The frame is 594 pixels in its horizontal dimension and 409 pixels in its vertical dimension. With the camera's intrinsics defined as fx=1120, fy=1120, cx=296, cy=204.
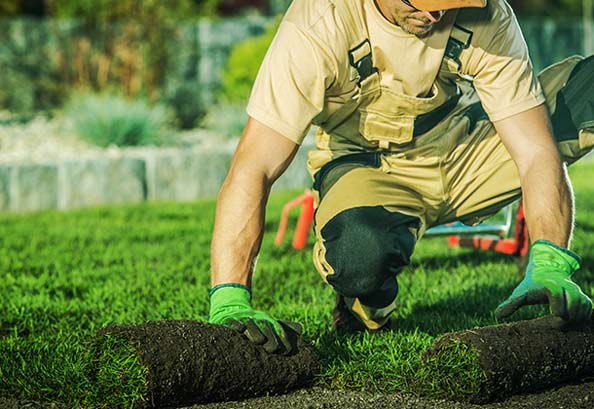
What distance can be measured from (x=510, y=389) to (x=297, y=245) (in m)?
3.12

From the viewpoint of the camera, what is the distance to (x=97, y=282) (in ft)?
18.3

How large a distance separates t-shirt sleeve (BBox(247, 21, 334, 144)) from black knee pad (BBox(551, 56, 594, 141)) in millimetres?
1216

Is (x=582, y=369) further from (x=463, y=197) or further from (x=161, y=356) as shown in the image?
(x=161, y=356)

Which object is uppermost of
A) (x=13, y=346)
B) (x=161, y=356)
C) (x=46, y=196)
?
(x=161, y=356)

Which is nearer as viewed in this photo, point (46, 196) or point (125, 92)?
point (46, 196)

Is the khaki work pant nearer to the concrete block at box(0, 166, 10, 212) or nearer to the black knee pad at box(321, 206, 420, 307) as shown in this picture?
the black knee pad at box(321, 206, 420, 307)

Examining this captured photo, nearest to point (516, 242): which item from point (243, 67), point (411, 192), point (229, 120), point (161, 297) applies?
point (411, 192)

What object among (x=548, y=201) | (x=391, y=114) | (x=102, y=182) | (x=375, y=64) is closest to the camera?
(x=548, y=201)

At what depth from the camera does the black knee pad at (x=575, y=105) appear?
15.1 ft

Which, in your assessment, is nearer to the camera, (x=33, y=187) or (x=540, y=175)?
(x=540, y=175)

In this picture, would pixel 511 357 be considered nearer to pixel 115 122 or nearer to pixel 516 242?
pixel 516 242

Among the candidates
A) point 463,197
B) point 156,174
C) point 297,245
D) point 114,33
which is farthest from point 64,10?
point 463,197

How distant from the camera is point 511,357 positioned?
139 inches

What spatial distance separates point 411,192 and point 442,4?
3.14ft
